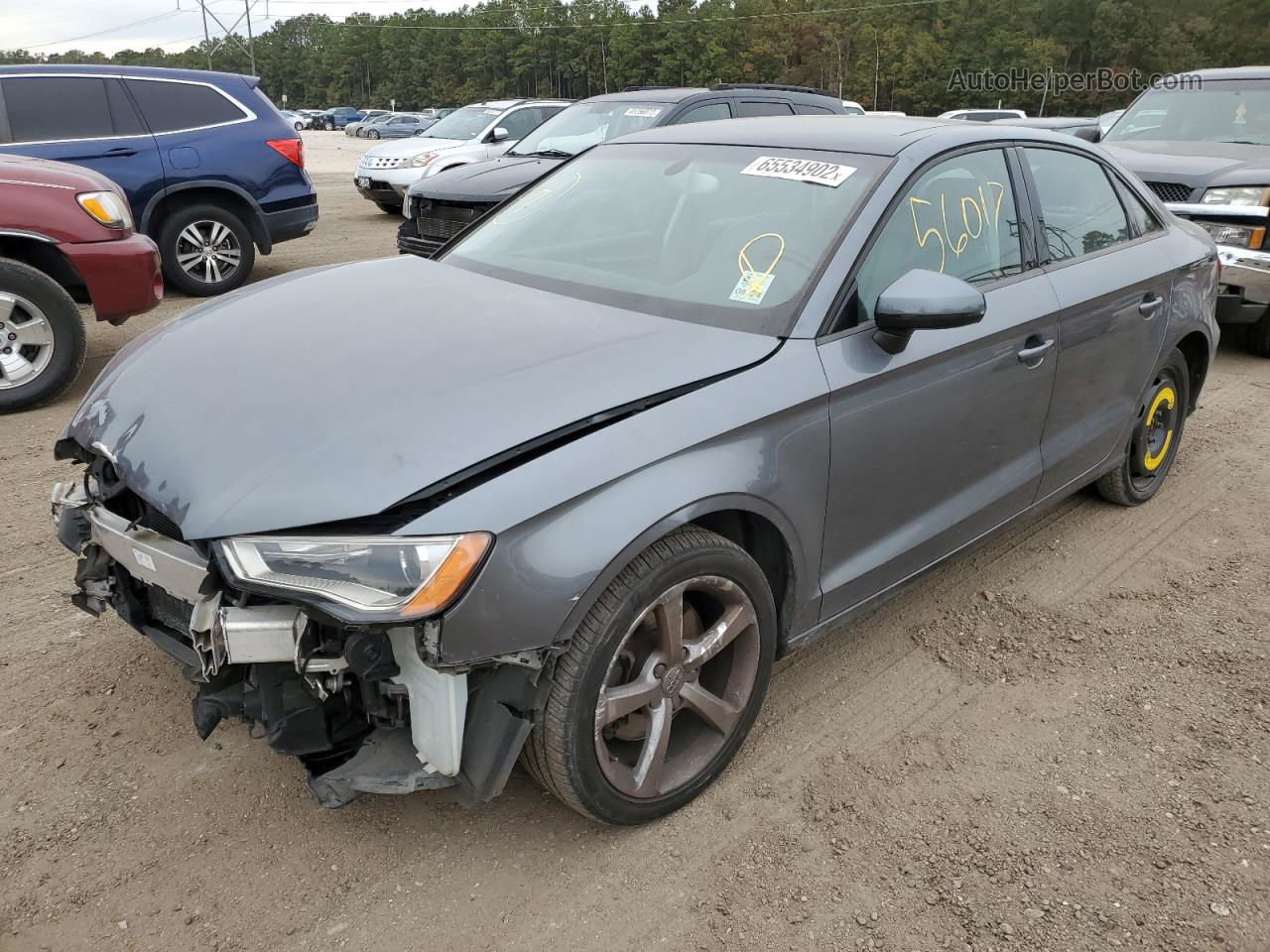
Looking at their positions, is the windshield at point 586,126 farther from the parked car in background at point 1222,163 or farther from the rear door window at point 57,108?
the parked car in background at point 1222,163

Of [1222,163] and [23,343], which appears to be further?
[1222,163]

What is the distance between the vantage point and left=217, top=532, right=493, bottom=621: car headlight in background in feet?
6.57

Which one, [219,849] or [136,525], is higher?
[136,525]

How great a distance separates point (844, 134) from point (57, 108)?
23.6ft

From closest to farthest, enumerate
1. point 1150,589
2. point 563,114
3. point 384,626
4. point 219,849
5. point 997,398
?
point 384,626
point 219,849
point 997,398
point 1150,589
point 563,114

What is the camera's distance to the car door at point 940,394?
2.78 metres

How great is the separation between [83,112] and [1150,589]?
27.4 ft

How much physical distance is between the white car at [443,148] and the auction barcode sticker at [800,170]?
389 inches

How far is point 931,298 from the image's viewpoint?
2.62m

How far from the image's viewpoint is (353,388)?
239 centimetres

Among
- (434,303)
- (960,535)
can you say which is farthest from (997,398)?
(434,303)

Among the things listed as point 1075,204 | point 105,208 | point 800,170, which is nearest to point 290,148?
point 105,208

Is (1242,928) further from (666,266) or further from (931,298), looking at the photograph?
(666,266)

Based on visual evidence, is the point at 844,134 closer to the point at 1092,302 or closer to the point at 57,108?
the point at 1092,302
